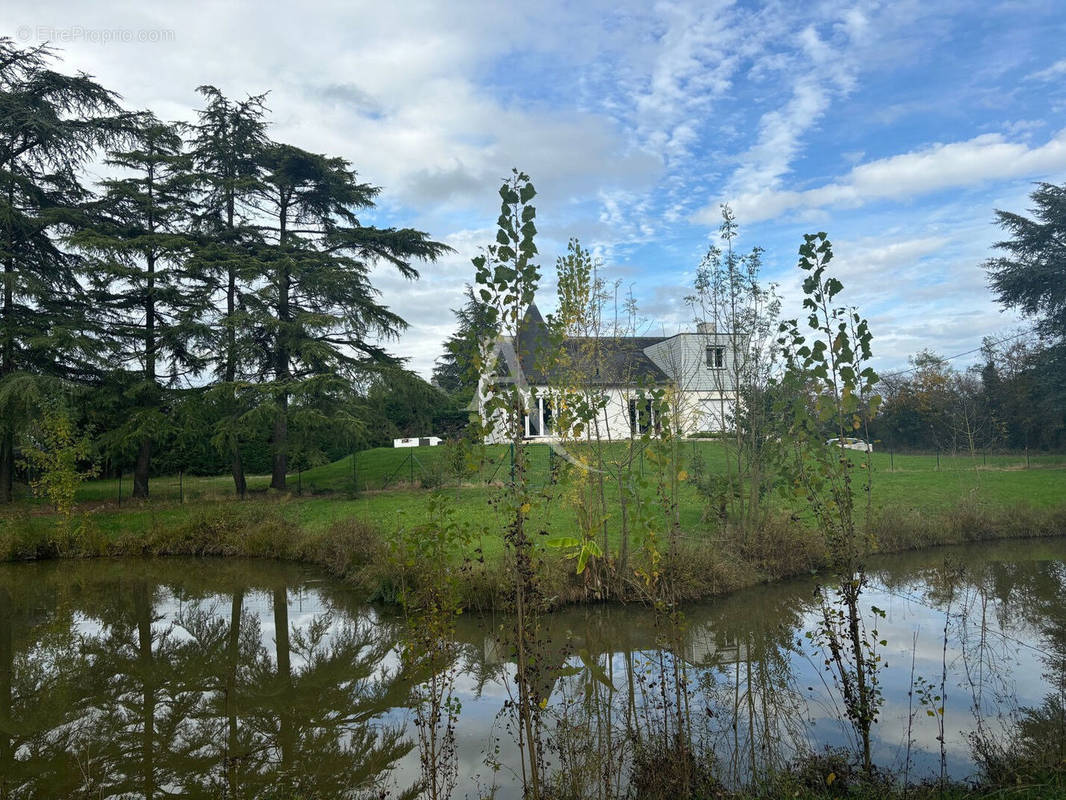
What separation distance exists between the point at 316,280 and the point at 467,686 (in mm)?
14736

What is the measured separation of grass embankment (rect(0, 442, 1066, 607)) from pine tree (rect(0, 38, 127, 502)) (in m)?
3.95

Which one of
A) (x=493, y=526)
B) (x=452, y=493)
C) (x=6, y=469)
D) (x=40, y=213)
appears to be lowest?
(x=493, y=526)

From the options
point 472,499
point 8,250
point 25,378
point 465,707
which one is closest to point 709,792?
point 465,707

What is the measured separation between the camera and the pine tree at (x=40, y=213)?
17.8 m

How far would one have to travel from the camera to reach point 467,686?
22.7 ft

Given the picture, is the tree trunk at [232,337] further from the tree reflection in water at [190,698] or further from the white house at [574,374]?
the white house at [574,374]

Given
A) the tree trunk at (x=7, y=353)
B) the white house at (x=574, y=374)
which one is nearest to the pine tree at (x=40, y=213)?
the tree trunk at (x=7, y=353)

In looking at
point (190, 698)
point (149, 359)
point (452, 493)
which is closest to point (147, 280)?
point (149, 359)

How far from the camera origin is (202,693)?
6883mm

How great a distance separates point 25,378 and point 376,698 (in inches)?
589

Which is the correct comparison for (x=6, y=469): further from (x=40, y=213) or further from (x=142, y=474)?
(x=40, y=213)

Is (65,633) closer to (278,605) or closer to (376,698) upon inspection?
(278,605)

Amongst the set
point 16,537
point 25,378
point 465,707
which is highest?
point 25,378

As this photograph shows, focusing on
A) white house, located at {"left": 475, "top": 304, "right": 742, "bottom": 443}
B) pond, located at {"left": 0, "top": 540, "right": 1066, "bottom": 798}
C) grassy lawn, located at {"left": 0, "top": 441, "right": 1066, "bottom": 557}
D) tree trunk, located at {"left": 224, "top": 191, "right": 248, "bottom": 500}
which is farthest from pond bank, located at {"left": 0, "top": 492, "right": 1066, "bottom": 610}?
tree trunk, located at {"left": 224, "top": 191, "right": 248, "bottom": 500}
